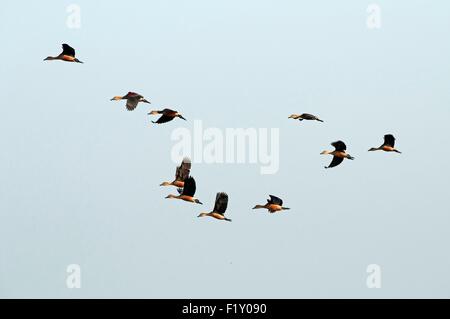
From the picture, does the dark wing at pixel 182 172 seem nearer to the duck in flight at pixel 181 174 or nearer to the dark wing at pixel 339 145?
the duck in flight at pixel 181 174

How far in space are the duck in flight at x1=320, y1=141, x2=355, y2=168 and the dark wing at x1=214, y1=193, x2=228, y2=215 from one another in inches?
163

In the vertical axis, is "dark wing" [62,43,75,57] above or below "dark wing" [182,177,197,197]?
above

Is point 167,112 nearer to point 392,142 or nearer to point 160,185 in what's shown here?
point 160,185

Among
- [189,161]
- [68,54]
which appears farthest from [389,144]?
[68,54]

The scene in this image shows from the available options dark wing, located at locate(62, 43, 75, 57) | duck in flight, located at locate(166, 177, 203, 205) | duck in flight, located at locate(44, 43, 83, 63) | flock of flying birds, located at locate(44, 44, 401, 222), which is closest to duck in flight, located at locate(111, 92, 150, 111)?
flock of flying birds, located at locate(44, 44, 401, 222)

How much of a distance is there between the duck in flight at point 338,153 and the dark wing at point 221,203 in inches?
163

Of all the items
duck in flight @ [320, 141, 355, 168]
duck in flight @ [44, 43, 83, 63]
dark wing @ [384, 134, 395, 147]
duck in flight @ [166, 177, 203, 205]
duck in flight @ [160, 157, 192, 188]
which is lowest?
duck in flight @ [166, 177, 203, 205]

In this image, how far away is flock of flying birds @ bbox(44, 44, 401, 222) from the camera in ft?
107

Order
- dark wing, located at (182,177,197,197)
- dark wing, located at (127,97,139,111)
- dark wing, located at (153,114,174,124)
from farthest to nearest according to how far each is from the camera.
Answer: dark wing, located at (153,114,174,124), dark wing, located at (127,97,139,111), dark wing, located at (182,177,197,197)

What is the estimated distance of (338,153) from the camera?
118 ft

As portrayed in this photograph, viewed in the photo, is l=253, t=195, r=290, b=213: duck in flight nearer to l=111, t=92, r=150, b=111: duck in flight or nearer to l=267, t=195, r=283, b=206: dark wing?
l=267, t=195, r=283, b=206: dark wing

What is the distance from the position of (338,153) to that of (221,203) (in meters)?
4.65

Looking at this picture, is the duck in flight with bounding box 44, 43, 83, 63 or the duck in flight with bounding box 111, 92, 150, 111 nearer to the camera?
the duck in flight with bounding box 44, 43, 83, 63

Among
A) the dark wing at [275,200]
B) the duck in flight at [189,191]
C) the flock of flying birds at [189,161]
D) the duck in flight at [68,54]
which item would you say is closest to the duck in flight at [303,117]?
the flock of flying birds at [189,161]
